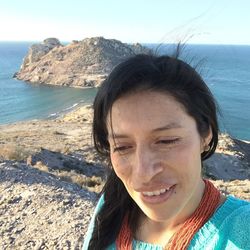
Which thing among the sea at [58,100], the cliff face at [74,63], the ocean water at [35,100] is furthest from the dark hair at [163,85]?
the cliff face at [74,63]

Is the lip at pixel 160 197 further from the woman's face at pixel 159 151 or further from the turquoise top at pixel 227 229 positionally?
the turquoise top at pixel 227 229

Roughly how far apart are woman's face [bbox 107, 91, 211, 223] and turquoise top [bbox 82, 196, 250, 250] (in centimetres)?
15

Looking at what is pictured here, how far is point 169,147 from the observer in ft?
6.33

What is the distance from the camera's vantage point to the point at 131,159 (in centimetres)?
201

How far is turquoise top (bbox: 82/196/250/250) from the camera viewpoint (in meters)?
1.76

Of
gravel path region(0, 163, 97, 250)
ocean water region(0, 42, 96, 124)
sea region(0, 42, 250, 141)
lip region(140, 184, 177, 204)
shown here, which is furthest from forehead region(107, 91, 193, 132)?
ocean water region(0, 42, 96, 124)

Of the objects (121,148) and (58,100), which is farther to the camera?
(58,100)

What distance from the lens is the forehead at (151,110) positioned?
1935mm

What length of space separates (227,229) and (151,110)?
0.60 metres

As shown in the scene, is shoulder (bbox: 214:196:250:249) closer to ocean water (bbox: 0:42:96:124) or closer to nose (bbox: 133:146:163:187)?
nose (bbox: 133:146:163:187)

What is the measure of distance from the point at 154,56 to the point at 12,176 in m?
8.74

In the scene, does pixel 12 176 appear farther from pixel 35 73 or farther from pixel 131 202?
pixel 35 73

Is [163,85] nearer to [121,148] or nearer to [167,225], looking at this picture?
[121,148]

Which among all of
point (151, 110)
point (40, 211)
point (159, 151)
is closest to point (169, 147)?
point (159, 151)
